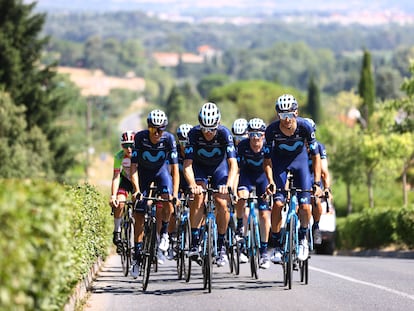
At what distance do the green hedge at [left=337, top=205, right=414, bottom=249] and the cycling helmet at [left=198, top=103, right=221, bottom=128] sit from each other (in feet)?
51.2

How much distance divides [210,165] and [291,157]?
3.71 feet

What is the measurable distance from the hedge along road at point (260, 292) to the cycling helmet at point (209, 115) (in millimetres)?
2055

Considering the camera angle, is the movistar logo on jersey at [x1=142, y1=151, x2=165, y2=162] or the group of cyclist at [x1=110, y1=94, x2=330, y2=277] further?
the movistar logo on jersey at [x1=142, y1=151, x2=165, y2=162]

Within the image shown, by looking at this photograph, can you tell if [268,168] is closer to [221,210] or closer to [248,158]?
[221,210]

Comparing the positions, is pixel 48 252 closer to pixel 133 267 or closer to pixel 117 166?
pixel 133 267

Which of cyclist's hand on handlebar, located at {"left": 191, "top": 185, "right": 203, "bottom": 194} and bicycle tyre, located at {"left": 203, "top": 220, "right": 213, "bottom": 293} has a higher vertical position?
cyclist's hand on handlebar, located at {"left": 191, "top": 185, "right": 203, "bottom": 194}

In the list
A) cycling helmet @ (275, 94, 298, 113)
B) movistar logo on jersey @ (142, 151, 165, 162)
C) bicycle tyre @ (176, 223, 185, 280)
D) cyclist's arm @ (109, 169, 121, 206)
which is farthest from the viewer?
cyclist's arm @ (109, 169, 121, 206)

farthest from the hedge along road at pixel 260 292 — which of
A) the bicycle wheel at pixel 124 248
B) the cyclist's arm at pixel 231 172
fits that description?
the cyclist's arm at pixel 231 172

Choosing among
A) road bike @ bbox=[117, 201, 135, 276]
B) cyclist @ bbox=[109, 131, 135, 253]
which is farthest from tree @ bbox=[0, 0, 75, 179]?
cyclist @ bbox=[109, 131, 135, 253]

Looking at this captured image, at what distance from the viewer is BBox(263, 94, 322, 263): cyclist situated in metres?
15.0

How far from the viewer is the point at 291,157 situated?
50.2 feet

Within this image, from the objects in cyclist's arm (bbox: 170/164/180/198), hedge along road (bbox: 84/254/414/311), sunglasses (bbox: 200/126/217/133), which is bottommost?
hedge along road (bbox: 84/254/414/311)

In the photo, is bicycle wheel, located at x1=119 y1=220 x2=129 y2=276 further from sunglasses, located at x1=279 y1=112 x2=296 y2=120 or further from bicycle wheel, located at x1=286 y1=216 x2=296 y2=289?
sunglasses, located at x1=279 y1=112 x2=296 y2=120

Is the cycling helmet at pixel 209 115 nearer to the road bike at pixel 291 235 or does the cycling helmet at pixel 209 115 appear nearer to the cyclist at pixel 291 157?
the cyclist at pixel 291 157
